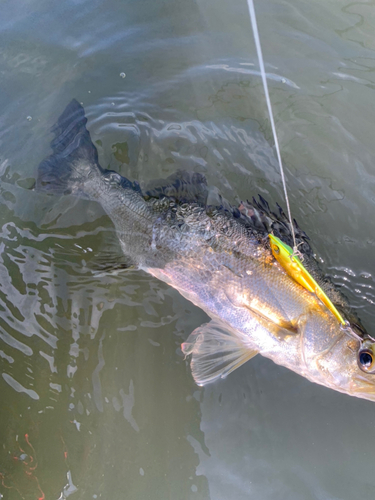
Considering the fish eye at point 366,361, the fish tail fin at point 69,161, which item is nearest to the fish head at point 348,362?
the fish eye at point 366,361

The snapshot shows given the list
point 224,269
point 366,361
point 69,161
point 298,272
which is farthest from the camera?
point 69,161

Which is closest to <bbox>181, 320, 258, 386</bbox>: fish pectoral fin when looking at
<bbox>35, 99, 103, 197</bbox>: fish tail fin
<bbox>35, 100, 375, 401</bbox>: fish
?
<bbox>35, 100, 375, 401</bbox>: fish

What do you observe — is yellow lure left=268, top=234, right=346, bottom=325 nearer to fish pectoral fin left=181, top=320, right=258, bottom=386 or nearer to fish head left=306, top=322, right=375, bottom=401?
fish head left=306, top=322, right=375, bottom=401

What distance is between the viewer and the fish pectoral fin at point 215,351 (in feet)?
10.2

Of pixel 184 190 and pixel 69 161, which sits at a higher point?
pixel 69 161

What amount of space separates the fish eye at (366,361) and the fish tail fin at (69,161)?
267 cm

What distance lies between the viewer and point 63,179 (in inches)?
136

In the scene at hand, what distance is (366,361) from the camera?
8.55 feet

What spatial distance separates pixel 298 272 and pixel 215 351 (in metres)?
1.01

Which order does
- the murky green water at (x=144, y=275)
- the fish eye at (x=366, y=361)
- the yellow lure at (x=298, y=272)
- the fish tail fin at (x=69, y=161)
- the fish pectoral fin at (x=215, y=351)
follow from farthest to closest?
the fish tail fin at (x=69, y=161), the murky green water at (x=144, y=275), the fish pectoral fin at (x=215, y=351), the yellow lure at (x=298, y=272), the fish eye at (x=366, y=361)

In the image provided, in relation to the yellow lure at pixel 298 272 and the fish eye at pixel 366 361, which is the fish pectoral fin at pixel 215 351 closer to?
the yellow lure at pixel 298 272

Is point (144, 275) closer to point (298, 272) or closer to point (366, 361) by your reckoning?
point (298, 272)

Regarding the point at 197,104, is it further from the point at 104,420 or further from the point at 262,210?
the point at 104,420

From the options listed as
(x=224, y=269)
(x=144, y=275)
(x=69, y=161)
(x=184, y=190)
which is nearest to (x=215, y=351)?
(x=224, y=269)
